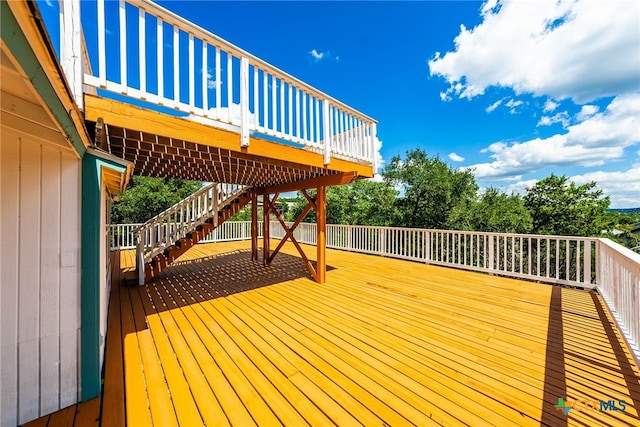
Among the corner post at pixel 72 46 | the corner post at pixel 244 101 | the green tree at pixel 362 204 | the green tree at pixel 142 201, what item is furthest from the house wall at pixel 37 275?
the green tree at pixel 142 201

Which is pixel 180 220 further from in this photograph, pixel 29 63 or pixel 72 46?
pixel 29 63

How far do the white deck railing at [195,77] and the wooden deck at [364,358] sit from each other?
2.33 metres

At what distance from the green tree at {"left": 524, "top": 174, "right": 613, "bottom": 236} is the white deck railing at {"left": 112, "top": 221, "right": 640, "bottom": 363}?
5.39ft

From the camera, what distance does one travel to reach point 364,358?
2213 mm

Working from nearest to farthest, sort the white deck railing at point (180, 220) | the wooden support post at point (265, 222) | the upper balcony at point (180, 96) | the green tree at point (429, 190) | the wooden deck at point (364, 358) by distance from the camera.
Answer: the wooden deck at point (364, 358)
the upper balcony at point (180, 96)
the white deck railing at point (180, 220)
the wooden support post at point (265, 222)
the green tree at point (429, 190)

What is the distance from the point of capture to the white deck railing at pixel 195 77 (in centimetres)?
202

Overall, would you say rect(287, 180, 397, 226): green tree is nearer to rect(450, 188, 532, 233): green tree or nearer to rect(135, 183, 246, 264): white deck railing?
rect(450, 188, 532, 233): green tree

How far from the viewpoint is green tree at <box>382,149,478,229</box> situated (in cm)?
1377

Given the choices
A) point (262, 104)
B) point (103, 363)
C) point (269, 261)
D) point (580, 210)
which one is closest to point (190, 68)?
point (262, 104)

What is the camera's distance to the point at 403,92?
1714 cm

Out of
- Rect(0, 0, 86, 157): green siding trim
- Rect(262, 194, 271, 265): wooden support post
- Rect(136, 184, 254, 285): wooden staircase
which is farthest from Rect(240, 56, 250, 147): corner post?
Rect(262, 194, 271, 265): wooden support post

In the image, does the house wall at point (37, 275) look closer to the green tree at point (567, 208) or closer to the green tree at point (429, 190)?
the green tree at point (429, 190)

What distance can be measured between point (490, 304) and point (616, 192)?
18.4 meters

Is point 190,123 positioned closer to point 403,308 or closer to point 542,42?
point 403,308
